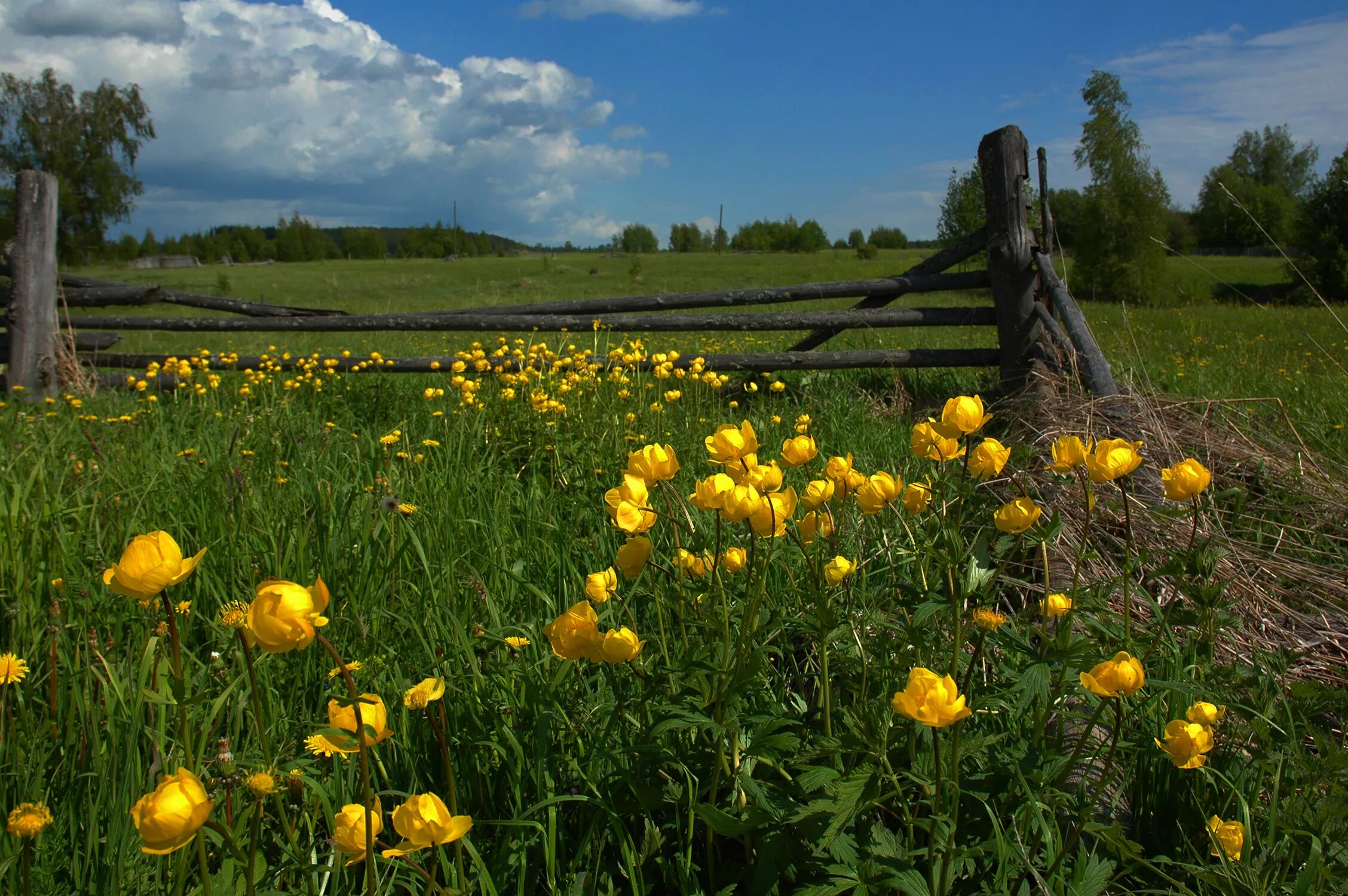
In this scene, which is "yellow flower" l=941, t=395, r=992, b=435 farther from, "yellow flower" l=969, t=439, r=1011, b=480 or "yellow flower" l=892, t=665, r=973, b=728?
"yellow flower" l=892, t=665, r=973, b=728

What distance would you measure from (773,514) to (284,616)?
2.13 ft

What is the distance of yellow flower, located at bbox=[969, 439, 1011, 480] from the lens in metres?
1.37

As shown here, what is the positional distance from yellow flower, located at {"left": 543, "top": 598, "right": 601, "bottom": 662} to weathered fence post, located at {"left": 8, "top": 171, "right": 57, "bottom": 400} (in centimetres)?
626

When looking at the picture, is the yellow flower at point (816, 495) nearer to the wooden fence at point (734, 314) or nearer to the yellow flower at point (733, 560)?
the yellow flower at point (733, 560)

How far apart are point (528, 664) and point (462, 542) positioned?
0.85 m

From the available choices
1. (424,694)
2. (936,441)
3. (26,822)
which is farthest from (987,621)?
(26,822)

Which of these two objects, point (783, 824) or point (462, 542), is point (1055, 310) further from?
point (783, 824)

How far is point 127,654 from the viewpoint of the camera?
1.73m

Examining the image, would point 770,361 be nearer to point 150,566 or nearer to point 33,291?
point 150,566

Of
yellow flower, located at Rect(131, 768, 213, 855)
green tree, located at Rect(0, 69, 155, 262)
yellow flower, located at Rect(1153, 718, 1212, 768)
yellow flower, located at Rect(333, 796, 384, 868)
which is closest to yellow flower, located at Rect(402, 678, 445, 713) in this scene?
yellow flower, located at Rect(333, 796, 384, 868)

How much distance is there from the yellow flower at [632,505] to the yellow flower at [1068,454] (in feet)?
2.26

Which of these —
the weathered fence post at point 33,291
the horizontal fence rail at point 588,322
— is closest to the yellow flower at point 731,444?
the horizontal fence rail at point 588,322

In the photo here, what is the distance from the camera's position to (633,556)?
1.17 m

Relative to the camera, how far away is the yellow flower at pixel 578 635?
41.8 inches
